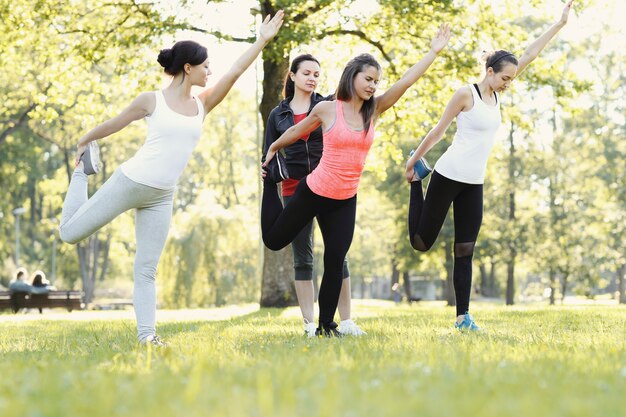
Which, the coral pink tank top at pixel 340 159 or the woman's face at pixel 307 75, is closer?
the coral pink tank top at pixel 340 159

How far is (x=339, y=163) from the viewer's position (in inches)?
249

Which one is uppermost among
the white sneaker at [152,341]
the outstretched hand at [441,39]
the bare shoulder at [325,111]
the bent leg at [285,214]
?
the outstretched hand at [441,39]

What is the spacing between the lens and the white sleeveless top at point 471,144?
732 cm

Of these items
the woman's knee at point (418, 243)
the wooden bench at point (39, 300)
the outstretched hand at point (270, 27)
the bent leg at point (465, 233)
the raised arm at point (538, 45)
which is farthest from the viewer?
the wooden bench at point (39, 300)

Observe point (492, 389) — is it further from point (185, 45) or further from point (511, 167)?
point (511, 167)

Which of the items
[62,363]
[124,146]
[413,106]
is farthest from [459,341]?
[124,146]

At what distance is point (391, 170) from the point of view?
3459cm

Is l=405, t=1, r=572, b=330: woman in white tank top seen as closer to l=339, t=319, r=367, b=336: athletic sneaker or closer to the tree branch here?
l=339, t=319, r=367, b=336: athletic sneaker

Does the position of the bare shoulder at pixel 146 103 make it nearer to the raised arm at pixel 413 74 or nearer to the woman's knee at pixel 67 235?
the woman's knee at pixel 67 235

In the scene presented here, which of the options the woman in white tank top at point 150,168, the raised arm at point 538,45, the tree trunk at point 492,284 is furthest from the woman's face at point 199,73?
the tree trunk at point 492,284

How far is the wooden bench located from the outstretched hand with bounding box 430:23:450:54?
19129 mm

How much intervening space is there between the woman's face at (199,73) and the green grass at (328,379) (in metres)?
2.09

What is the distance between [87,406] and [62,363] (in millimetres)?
1924

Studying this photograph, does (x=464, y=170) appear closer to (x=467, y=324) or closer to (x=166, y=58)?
(x=467, y=324)
